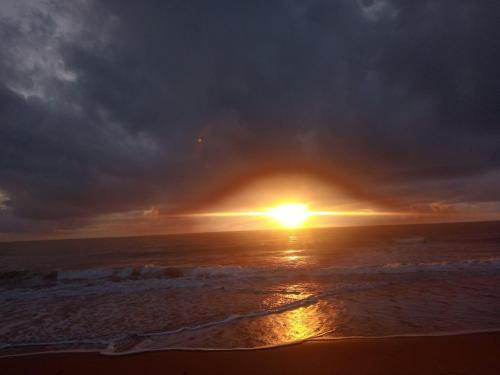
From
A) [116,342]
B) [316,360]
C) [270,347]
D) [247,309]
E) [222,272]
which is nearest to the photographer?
[316,360]

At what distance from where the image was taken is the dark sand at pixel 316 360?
20.1 feet

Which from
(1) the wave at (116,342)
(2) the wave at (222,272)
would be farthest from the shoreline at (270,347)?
(2) the wave at (222,272)

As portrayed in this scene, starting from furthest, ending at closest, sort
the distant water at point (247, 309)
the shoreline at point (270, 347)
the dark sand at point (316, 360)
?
the distant water at point (247, 309), the shoreline at point (270, 347), the dark sand at point (316, 360)

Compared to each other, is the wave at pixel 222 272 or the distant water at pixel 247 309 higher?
the distant water at pixel 247 309

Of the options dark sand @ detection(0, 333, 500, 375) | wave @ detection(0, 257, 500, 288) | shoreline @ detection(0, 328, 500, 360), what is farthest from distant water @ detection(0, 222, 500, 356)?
dark sand @ detection(0, 333, 500, 375)

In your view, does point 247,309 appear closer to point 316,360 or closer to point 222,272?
point 316,360

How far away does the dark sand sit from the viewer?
6.14 m

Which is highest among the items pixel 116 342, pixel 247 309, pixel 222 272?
pixel 116 342

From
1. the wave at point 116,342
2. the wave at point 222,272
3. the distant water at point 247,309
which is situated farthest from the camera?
the wave at point 222,272

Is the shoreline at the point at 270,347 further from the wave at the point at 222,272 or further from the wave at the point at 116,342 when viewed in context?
the wave at the point at 222,272


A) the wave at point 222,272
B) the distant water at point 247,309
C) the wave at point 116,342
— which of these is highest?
the wave at point 116,342

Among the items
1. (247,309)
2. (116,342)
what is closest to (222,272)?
(247,309)

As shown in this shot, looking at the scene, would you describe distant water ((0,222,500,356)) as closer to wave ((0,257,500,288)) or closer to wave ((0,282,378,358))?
wave ((0,282,378,358))

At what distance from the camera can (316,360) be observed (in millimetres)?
6562
